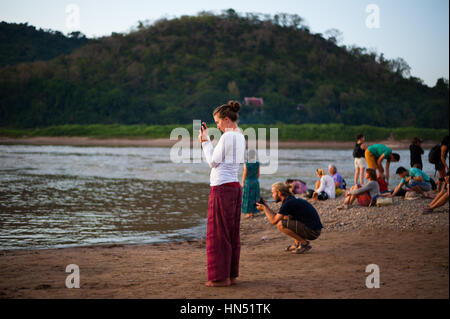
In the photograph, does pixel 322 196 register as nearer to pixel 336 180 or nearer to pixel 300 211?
pixel 336 180

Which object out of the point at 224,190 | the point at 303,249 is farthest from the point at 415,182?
the point at 224,190

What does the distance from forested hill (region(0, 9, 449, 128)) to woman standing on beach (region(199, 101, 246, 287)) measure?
63.9 meters

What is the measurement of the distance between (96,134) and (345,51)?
68.2 meters

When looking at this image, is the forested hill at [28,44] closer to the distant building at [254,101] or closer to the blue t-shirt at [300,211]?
the distant building at [254,101]

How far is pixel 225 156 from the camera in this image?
4.55m

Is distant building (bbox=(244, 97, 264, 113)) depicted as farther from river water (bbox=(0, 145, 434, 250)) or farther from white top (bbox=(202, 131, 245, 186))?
white top (bbox=(202, 131, 245, 186))

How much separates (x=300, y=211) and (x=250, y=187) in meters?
3.87

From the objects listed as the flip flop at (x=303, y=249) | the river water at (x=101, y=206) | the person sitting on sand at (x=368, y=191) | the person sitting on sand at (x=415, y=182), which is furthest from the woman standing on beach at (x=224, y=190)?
the person sitting on sand at (x=415, y=182)

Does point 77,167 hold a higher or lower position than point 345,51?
lower

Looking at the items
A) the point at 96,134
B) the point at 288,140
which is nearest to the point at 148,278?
the point at 288,140

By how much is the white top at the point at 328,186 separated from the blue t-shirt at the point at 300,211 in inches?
192

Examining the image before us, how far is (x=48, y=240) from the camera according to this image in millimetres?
7980

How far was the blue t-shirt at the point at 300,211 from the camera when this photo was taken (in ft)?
20.2

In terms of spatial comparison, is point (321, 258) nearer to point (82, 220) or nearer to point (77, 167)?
point (82, 220)
